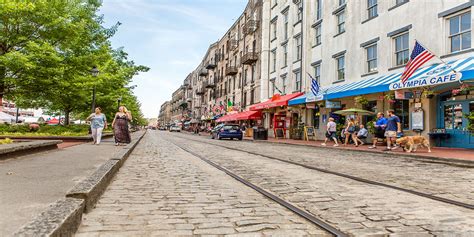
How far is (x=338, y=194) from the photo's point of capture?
5.06 m

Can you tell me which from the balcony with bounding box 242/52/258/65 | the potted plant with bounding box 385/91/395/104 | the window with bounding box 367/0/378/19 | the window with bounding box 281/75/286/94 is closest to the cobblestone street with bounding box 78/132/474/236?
the potted plant with bounding box 385/91/395/104

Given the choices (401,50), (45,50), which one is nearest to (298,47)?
(401,50)

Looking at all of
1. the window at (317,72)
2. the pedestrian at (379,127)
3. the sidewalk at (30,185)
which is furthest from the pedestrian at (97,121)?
the window at (317,72)

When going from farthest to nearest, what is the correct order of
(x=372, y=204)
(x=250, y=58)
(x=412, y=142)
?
(x=250, y=58) → (x=412, y=142) → (x=372, y=204)

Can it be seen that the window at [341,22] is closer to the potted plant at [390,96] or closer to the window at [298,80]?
the window at [298,80]

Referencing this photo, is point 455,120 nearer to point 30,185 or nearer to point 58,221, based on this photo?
point 30,185

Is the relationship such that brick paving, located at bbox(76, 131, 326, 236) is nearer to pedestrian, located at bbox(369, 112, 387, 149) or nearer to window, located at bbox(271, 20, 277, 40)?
pedestrian, located at bbox(369, 112, 387, 149)

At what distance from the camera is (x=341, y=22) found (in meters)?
23.2

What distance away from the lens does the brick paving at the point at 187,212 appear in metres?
3.21

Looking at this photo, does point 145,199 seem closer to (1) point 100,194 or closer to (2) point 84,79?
(1) point 100,194

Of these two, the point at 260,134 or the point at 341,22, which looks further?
the point at 260,134

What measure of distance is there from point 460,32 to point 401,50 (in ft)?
11.0

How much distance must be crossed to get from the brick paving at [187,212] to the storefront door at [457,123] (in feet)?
41.3

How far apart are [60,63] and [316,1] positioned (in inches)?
747
